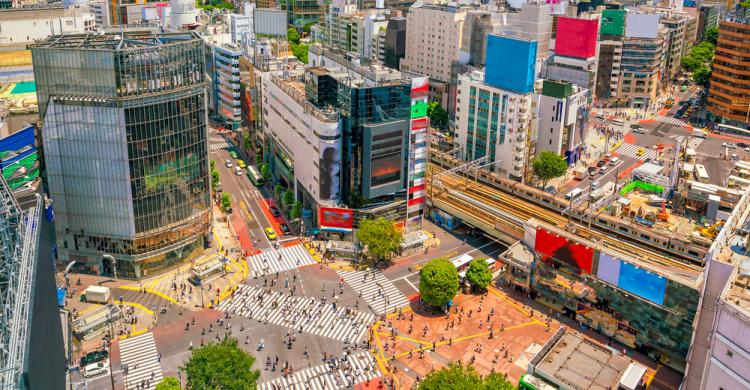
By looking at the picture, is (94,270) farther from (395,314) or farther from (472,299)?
(472,299)

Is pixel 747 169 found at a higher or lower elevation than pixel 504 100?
lower

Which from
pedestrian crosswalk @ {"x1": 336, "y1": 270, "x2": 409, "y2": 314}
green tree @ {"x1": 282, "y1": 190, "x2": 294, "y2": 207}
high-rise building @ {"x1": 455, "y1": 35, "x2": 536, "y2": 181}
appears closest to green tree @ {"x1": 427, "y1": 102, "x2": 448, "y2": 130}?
high-rise building @ {"x1": 455, "y1": 35, "x2": 536, "y2": 181}

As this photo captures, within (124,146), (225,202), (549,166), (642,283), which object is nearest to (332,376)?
(642,283)

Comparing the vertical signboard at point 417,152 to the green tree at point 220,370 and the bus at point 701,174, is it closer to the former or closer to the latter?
the bus at point 701,174

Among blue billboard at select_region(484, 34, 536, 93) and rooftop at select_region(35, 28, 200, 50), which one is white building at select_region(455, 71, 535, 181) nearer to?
blue billboard at select_region(484, 34, 536, 93)

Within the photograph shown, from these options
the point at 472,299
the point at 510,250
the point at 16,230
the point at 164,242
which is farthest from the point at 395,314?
the point at 16,230

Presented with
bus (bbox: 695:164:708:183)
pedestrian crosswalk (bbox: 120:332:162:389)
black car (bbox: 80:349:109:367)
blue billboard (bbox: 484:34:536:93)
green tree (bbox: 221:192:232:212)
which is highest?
blue billboard (bbox: 484:34:536:93)

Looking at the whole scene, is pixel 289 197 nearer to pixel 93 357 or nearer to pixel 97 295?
pixel 97 295

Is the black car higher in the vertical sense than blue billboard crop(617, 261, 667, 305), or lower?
lower
